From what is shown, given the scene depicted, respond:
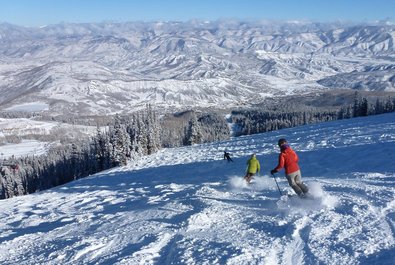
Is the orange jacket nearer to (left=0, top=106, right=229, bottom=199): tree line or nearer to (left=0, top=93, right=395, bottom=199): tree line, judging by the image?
(left=0, top=93, right=395, bottom=199): tree line

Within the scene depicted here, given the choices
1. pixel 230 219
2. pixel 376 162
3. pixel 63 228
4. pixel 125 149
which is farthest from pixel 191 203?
pixel 125 149

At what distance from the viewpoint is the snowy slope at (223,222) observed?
35.9ft

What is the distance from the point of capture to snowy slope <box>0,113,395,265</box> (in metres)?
10.9

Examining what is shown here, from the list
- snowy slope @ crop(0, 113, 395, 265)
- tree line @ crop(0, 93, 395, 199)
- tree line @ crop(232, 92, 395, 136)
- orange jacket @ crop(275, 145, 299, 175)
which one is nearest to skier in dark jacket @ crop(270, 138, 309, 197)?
orange jacket @ crop(275, 145, 299, 175)

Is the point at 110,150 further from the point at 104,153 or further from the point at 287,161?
the point at 287,161

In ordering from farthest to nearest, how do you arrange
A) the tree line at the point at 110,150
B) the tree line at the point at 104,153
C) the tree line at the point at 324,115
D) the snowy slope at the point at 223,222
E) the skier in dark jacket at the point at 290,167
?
the tree line at the point at 324,115 < the tree line at the point at 110,150 < the tree line at the point at 104,153 < the skier in dark jacket at the point at 290,167 < the snowy slope at the point at 223,222

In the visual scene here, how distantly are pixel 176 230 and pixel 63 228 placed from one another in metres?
5.65

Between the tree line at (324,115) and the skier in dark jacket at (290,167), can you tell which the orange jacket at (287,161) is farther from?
the tree line at (324,115)

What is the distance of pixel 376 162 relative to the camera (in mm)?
21328

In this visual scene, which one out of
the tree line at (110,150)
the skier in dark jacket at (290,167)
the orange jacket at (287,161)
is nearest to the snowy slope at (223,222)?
the skier in dark jacket at (290,167)

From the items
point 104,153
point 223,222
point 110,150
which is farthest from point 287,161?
point 104,153

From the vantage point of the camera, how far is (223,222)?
1384 cm

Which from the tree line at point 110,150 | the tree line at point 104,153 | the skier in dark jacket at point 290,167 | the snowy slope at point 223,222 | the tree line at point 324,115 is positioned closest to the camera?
the snowy slope at point 223,222

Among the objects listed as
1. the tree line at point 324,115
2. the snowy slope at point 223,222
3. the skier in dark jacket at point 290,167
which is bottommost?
the tree line at point 324,115
